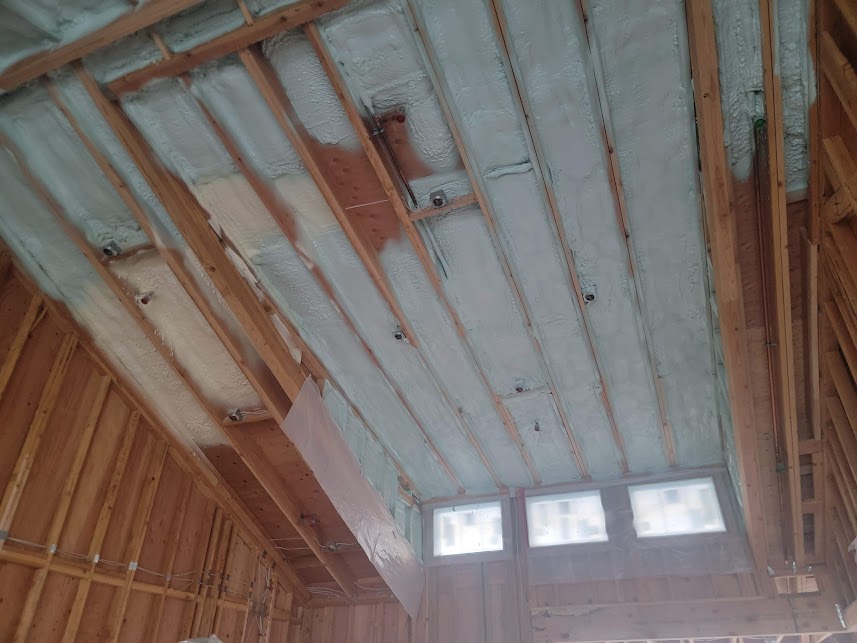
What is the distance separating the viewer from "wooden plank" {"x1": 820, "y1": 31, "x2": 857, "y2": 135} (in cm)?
228

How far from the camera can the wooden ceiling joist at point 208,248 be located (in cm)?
324

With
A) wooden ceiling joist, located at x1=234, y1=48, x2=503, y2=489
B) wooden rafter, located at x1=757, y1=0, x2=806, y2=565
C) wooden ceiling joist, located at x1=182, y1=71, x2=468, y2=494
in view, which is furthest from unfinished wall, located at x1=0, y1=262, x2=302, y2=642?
wooden rafter, located at x1=757, y1=0, x2=806, y2=565

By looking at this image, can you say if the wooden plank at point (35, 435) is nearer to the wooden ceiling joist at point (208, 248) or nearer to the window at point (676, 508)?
the wooden ceiling joist at point (208, 248)

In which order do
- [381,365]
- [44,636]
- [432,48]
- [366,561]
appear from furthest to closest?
[366,561]
[381,365]
[44,636]
[432,48]

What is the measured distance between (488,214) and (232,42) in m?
1.65

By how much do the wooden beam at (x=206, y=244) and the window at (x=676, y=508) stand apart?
3582mm

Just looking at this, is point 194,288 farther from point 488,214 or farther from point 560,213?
point 560,213

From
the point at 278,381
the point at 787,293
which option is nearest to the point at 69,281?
the point at 278,381

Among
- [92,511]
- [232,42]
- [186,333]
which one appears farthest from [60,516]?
[232,42]

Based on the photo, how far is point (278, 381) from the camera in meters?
4.23

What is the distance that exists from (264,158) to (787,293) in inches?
122

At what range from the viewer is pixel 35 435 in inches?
156

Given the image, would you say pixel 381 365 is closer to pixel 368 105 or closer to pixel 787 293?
pixel 368 105

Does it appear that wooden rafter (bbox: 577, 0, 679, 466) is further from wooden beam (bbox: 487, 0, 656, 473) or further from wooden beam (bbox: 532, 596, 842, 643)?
wooden beam (bbox: 532, 596, 842, 643)
